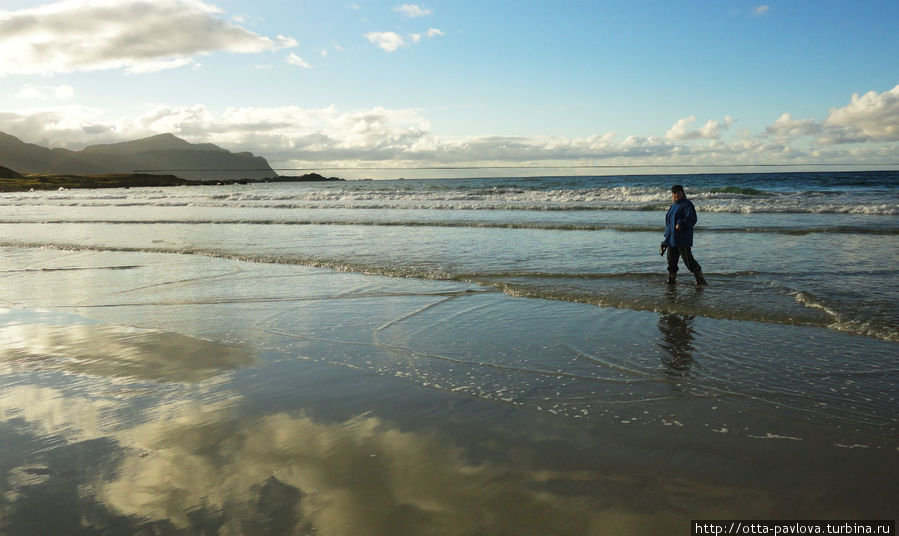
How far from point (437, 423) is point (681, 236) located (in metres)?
7.06

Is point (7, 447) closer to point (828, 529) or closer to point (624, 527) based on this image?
point (624, 527)

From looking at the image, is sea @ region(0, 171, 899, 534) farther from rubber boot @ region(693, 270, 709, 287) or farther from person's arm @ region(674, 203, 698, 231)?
person's arm @ region(674, 203, 698, 231)

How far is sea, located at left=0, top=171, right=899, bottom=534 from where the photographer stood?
3.05 m

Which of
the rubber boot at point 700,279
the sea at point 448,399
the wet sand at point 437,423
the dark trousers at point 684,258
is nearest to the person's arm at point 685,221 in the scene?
the dark trousers at point 684,258

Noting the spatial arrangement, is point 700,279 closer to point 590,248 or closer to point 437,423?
point 590,248

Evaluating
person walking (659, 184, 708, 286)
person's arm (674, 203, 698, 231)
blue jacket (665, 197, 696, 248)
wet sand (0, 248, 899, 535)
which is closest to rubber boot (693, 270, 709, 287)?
person walking (659, 184, 708, 286)

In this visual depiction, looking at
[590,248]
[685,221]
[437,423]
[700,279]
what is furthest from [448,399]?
[590,248]

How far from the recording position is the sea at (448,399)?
3053mm

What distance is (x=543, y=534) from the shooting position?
2.77m

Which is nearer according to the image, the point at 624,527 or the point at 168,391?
the point at 624,527

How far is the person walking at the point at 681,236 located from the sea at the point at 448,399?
1.02 ft

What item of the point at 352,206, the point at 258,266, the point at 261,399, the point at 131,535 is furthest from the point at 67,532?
the point at 352,206

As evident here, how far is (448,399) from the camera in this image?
462 cm

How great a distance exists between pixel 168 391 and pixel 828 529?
481 centimetres
